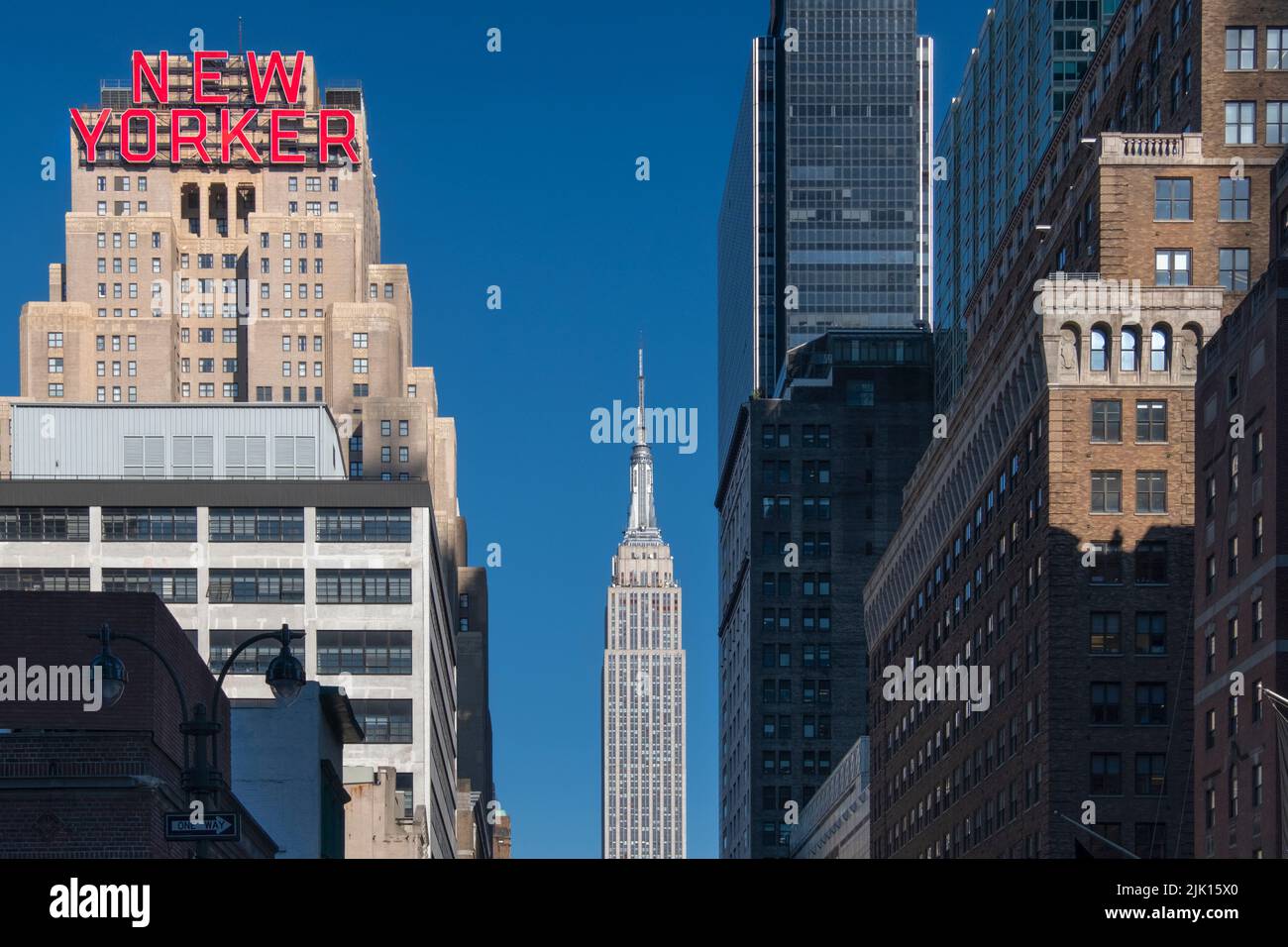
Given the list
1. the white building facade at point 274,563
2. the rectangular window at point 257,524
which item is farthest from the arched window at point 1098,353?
Result: the rectangular window at point 257,524

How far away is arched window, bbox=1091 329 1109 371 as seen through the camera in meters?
105

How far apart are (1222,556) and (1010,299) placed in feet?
187

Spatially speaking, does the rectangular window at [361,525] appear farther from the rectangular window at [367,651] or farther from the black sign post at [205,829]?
the black sign post at [205,829]

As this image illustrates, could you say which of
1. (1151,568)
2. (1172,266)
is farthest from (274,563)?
(1172,266)

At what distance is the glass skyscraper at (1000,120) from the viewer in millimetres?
145625

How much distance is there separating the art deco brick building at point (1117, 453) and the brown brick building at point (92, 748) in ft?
177

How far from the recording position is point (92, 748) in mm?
47906

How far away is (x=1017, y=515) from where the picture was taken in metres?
110

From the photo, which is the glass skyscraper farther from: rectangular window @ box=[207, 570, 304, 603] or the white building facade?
rectangular window @ box=[207, 570, 304, 603]

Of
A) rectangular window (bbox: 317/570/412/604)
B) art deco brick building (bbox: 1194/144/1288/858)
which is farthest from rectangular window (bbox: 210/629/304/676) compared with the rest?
art deco brick building (bbox: 1194/144/1288/858)

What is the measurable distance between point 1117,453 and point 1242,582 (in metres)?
25.8

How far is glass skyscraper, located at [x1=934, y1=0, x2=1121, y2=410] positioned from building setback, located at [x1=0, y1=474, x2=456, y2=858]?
48952mm
